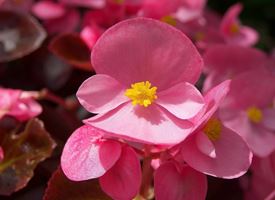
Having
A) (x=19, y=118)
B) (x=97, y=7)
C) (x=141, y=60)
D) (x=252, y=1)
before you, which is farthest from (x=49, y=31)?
(x=252, y=1)

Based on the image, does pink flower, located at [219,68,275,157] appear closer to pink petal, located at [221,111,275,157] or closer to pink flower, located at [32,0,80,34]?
pink petal, located at [221,111,275,157]

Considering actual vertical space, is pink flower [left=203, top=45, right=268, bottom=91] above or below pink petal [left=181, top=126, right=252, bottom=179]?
below

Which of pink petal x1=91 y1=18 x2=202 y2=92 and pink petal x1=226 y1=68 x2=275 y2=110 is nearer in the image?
pink petal x1=91 y1=18 x2=202 y2=92

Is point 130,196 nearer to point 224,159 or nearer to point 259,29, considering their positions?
point 224,159

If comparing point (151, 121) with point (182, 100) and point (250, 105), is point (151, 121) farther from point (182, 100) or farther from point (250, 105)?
point (250, 105)

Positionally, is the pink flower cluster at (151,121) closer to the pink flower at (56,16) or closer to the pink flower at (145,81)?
the pink flower at (145,81)

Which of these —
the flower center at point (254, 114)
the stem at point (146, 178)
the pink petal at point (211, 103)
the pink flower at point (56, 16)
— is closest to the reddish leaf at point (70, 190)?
Answer: the stem at point (146, 178)

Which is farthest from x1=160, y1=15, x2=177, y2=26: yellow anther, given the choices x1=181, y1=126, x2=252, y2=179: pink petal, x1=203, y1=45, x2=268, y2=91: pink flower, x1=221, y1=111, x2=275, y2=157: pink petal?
x1=181, y1=126, x2=252, y2=179: pink petal
